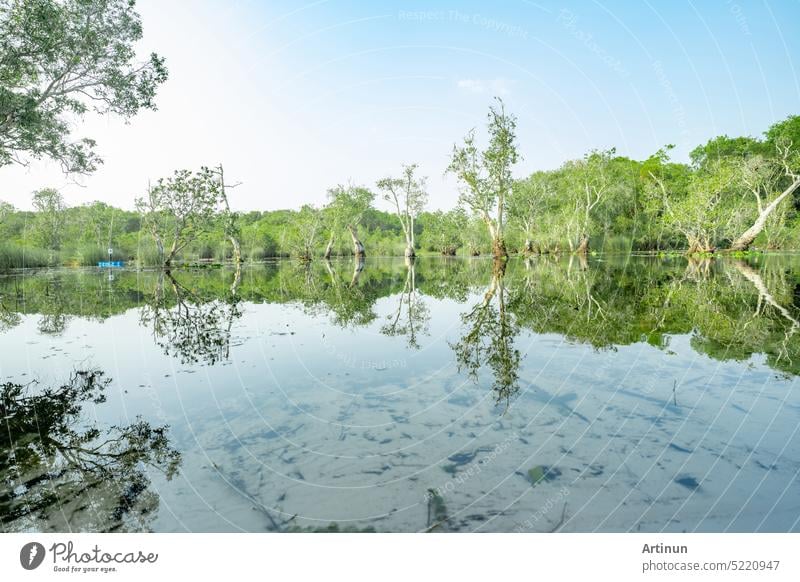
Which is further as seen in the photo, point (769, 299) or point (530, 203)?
point (530, 203)

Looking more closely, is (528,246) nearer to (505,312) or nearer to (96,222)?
(505,312)

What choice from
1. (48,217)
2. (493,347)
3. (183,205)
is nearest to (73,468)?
(493,347)

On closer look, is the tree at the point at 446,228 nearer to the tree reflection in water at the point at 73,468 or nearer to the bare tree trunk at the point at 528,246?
the bare tree trunk at the point at 528,246

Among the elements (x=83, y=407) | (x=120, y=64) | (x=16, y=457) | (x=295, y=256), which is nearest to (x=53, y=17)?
(x=120, y=64)

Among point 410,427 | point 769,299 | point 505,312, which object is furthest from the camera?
point 769,299

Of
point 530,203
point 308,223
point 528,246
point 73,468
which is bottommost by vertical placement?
point 73,468

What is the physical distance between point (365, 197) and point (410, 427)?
58259mm

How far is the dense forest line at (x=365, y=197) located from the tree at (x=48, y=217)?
0.17 m

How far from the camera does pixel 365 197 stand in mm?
60750

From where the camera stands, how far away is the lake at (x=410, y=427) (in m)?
3.12

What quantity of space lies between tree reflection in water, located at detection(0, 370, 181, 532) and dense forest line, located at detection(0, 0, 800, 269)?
36.2ft

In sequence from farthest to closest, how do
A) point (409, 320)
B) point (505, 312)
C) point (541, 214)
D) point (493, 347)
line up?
point (541, 214)
point (505, 312)
point (409, 320)
point (493, 347)

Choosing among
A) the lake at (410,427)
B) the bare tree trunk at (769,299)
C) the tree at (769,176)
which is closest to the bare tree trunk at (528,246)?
the tree at (769,176)
